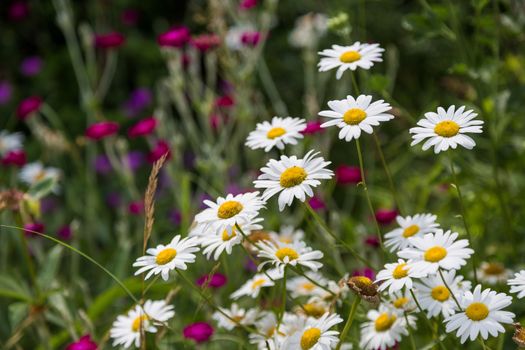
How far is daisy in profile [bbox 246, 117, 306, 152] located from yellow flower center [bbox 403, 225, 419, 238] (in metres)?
Answer: 0.25

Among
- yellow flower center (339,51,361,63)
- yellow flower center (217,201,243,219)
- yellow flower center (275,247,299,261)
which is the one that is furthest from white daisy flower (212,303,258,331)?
yellow flower center (339,51,361,63)

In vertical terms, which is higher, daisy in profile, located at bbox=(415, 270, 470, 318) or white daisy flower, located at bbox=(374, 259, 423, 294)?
white daisy flower, located at bbox=(374, 259, 423, 294)

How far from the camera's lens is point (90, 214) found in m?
2.82

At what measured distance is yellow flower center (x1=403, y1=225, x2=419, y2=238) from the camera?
1.38 m

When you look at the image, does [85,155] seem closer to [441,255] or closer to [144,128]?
[144,128]

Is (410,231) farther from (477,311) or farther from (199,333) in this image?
(199,333)

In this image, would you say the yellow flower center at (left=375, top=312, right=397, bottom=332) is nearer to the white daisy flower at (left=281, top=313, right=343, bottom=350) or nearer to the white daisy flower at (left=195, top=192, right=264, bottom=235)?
the white daisy flower at (left=281, top=313, right=343, bottom=350)

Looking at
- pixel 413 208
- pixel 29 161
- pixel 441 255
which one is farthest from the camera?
pixel 29 161

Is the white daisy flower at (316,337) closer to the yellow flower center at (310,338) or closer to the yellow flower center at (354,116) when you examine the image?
the yellow flower center at (310,338)

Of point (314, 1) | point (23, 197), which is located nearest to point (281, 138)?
point (23, 197)

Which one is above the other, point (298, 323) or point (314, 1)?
point (298, 323)

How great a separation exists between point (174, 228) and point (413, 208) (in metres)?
0.87

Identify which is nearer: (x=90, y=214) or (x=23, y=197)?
(x=23, y=197)

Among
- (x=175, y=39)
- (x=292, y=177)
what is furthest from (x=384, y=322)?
(x=175, y=39)
